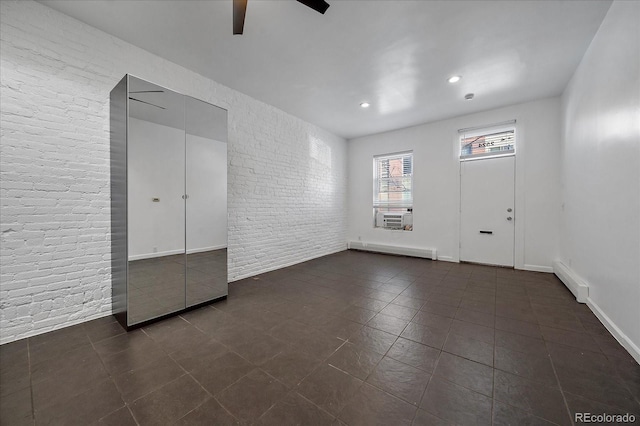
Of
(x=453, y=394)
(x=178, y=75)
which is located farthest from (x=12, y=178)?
(x=453, y=394)

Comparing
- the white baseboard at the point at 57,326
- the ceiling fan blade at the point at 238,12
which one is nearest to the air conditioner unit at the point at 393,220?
the ceiling fan blade at the point at 238,12

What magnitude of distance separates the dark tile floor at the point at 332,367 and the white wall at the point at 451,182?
1.73 metres

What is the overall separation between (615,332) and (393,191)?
4299 millimetres

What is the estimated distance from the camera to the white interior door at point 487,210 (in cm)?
455

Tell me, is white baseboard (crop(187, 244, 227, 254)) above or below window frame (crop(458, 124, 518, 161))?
below

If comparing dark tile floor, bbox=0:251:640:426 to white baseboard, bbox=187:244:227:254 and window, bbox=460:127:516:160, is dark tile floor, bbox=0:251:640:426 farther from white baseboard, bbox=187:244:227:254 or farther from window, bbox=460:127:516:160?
window, bbox=460:127:516:160

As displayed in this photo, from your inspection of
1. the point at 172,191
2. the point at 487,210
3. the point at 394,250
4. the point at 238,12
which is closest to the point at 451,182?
the point at 487,210

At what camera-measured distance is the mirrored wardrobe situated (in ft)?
7.70

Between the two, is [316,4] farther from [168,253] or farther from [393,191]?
[393,191]

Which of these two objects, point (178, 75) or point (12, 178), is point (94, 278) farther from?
point (178, 75)

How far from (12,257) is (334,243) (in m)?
5.12

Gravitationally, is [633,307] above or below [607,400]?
above

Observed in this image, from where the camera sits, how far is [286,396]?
1.52 m

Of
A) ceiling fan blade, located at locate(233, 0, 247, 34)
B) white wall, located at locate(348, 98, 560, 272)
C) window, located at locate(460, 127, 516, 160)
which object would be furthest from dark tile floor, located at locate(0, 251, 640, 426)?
window, located at locate(460, 127, 516, 160)
